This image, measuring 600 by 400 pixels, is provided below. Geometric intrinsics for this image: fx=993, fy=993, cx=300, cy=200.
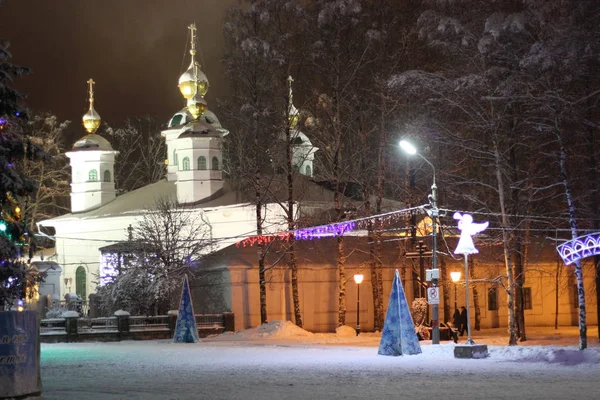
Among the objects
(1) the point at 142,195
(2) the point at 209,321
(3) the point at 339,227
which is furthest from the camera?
(1) the point at 142,195

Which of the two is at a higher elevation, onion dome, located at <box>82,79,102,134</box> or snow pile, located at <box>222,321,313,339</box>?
onion dome, located at <box>82,79,102,134</box>

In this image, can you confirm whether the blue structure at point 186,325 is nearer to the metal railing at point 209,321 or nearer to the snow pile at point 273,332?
the snow pile at point 273,332

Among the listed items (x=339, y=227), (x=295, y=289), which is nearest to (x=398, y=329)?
(x=339, y=227)

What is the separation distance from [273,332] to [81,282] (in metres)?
27.4

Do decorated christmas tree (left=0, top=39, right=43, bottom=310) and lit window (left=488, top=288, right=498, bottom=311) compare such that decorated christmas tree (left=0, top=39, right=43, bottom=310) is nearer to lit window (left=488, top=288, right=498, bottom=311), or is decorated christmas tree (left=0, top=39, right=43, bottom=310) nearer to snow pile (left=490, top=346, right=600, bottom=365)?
snow pile (left=490, top=346, right=600, bottom=365)

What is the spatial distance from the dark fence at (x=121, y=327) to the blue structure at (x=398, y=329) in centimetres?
1621

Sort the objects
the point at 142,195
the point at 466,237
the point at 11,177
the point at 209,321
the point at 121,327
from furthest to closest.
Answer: the point at 142,195
the point at 209,321
the point at 121,327
the point at 466,237
the point at 11,177

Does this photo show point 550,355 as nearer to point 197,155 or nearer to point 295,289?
point 295,289

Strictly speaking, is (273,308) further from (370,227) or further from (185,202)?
(185,202)

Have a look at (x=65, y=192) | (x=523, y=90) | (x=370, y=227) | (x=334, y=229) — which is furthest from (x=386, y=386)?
(x=65, y=192)

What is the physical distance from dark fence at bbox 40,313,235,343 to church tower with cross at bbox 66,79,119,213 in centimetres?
2523

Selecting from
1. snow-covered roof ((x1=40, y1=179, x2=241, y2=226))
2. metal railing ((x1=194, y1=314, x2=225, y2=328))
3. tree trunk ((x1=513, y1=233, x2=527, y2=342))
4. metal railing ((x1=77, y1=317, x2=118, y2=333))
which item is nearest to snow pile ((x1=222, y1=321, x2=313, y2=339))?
Result: metal railing ((x1=194, y1=314, x2=225, y2=328))

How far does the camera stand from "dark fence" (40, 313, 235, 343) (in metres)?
41.5

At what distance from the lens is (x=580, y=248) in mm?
26922
